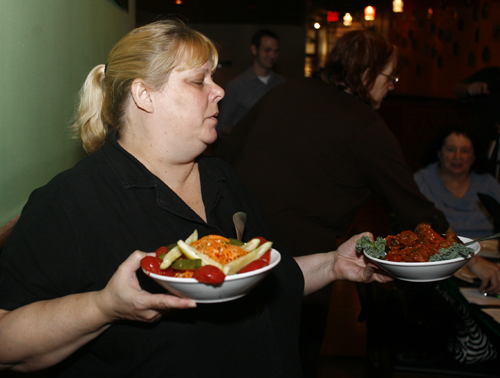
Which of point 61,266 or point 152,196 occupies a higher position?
point 152,196

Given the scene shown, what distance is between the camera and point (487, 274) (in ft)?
6.36

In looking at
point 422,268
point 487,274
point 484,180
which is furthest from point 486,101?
point 422,268

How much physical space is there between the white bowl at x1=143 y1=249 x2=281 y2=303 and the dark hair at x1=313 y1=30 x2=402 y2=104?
4.71ft

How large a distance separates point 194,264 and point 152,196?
0.38 metres

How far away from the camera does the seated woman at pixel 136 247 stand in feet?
3.25

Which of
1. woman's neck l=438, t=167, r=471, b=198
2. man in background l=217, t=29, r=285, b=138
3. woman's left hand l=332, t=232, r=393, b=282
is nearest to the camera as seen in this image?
woman's left hand l=332, t=232, r=393, b=282

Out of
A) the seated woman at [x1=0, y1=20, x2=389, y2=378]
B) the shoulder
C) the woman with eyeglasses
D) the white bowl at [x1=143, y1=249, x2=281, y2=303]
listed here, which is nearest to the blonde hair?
the seated woman at [x1=0, y1=20, x2=389, y2=378]

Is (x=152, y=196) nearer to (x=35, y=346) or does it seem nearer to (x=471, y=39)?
(x=35, y=346)

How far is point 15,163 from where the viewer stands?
1454 millimetres

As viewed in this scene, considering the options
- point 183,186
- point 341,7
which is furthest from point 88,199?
point 341,7

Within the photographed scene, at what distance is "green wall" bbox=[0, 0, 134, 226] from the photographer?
1374 millimetres

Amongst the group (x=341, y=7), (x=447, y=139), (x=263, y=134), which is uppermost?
(x=341, y=7)

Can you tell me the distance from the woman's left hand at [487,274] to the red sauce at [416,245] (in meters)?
0.61

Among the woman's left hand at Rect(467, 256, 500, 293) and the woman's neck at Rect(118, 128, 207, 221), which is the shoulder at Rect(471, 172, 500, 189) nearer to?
the woman's left hand at Rect(467, 256, 500, 293)
